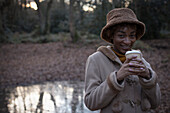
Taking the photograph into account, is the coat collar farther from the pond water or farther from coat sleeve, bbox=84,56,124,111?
the pond water

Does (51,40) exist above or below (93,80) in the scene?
below

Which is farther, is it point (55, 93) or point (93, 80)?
point (55, 93)

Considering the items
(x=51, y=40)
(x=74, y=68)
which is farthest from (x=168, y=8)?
(x=51, y=40)

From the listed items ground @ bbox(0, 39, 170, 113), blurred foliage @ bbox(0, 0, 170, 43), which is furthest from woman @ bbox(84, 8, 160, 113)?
blurred foliage @ bbox(0, 0, 170, 43)

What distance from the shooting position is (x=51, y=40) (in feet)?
63.1

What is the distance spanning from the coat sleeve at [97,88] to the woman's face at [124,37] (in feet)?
1.08

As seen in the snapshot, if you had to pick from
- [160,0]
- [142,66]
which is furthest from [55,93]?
[160,0]

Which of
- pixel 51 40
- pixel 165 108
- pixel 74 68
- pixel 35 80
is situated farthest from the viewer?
pixel 51 40

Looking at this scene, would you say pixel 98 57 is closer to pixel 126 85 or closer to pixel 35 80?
pixel 126 85

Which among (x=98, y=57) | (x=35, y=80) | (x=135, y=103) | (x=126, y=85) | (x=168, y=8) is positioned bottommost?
(x=35, y=80)

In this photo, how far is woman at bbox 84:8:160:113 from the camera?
76.5 inches

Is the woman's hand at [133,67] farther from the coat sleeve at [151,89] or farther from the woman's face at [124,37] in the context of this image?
the woman's face at [124,37]

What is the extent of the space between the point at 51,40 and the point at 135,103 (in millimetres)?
17643

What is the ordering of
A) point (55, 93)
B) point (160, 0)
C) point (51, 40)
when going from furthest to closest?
point (51, 40) < point (160, 0) < point (55, 93)
